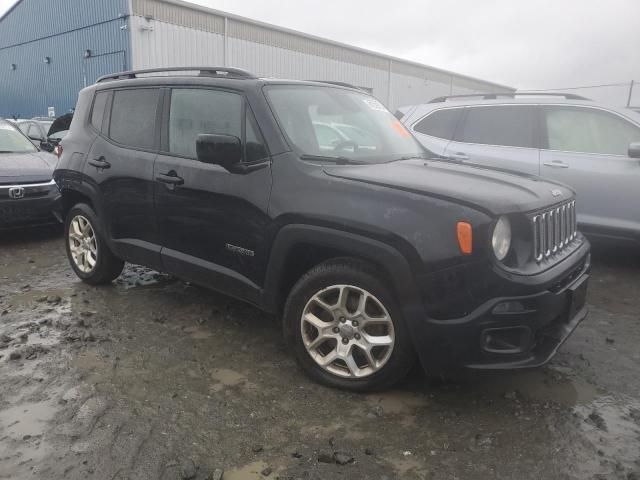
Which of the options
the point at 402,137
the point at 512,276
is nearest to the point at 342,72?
the point at 402,137

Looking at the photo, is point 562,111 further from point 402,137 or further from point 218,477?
point 218,477

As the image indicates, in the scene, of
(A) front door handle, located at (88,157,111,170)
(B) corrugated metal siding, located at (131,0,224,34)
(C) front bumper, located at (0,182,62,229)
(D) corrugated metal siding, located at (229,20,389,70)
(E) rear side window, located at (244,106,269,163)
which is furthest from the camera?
(D) corrugated metal siding, located at (229,20,389,70)

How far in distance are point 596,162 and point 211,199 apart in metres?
4.11

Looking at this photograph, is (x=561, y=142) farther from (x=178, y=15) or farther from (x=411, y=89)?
(x=411, y=89)

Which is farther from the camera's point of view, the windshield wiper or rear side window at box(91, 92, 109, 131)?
rear side window at box(91, 92, 109, 131)

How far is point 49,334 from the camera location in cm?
378

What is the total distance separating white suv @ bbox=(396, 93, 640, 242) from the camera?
528cm

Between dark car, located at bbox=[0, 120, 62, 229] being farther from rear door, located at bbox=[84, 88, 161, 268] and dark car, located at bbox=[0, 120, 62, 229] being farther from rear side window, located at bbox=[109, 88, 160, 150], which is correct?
rear side window, located at bbox=[109, 88, 160, 150]

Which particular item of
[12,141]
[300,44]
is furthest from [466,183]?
[300,44]

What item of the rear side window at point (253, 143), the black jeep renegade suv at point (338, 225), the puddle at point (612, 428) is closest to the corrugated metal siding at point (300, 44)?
the black jeep renegade suv at point (338, 225)

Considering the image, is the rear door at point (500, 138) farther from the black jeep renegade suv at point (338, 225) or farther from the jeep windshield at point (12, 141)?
the jeep windshield at point (12, 141)

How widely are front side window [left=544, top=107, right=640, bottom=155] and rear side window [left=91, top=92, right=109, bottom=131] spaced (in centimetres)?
453

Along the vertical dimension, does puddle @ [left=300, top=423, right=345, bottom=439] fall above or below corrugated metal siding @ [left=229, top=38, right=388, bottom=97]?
below

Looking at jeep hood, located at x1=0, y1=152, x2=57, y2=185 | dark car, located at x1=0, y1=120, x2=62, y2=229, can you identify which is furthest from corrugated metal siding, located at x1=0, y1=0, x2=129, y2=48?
dark car, located at x1=0, y1=120, x2=62, y2=229
